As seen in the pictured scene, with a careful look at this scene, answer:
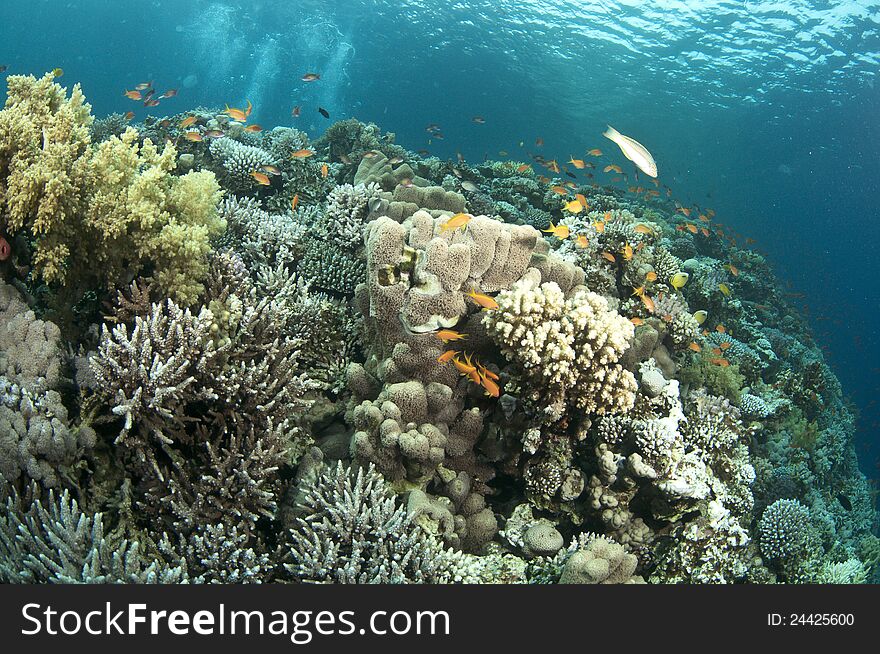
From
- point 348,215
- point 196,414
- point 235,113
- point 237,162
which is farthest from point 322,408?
point 235,113

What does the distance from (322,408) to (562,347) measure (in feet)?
8.15

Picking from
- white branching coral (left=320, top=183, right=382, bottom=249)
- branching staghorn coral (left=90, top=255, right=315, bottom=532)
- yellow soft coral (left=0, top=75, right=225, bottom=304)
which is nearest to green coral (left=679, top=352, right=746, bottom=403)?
white branching coral (left=320, top=183, right=382, bottom=249)

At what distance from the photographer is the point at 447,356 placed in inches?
161

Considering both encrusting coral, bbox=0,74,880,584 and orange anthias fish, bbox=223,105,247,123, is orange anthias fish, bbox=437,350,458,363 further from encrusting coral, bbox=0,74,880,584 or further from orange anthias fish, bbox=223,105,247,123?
orange anthias fish, bbox=223,105,247,123

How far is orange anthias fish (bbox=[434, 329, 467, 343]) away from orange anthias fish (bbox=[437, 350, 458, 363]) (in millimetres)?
127

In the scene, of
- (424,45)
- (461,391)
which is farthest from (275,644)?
(424,45)

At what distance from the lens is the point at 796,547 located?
557cm

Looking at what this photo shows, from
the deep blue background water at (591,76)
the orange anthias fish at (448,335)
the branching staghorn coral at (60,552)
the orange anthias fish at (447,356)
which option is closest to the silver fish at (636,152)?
the orange anthias fish at (448,335)

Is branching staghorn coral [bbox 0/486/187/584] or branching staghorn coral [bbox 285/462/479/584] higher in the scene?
branching staghorn coral [bbox 0/486/187/584]

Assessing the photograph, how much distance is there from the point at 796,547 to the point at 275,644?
622cm

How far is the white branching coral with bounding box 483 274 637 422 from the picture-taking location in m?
3.81

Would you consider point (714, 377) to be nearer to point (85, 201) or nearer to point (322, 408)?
point (322, 408)

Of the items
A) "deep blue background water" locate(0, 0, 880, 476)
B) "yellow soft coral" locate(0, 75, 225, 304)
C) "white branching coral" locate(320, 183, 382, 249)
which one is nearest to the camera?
"yellow soft coral" locate(0, 75, 225, 304)

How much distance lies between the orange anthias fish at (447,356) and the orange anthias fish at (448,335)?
0.42ft
